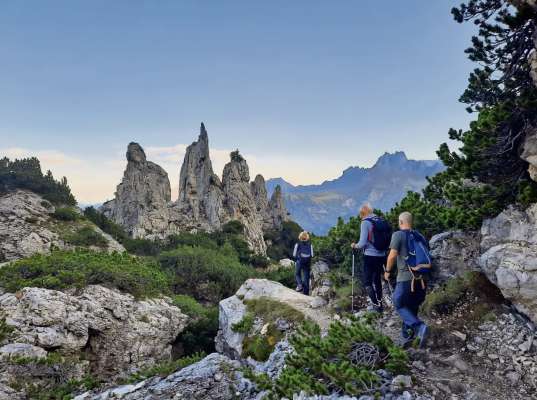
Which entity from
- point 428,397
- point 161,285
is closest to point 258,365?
point 428,397

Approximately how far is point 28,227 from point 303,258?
81.7 feet

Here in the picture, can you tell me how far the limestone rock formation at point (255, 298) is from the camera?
38.2ft

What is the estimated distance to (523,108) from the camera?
877 cm

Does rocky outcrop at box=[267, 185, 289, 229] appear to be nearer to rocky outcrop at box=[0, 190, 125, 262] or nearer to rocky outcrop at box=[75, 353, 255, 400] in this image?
rocky outcrop at box=[0, 190, 125, 262]

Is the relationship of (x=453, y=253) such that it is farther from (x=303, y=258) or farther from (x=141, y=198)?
(x=141, y=198)

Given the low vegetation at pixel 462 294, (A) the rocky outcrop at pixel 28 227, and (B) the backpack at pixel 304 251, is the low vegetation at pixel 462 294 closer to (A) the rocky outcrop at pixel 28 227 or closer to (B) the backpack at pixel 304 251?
(B) the backpack at pixel 304 251

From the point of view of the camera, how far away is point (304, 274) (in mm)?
14625

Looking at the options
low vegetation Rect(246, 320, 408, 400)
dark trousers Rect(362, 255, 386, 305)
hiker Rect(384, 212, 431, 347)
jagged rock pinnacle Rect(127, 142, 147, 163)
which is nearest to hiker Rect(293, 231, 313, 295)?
dark trousers Rect(362, 255, 386, 305)

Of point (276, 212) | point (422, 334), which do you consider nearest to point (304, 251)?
point (422, 334)

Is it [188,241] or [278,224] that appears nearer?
[188,241]

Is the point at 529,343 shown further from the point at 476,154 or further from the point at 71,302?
the point at 71,302

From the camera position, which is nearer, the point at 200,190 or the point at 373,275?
the point at 373,275

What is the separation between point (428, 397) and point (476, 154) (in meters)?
6.62

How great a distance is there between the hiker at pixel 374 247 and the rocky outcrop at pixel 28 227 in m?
25.3
